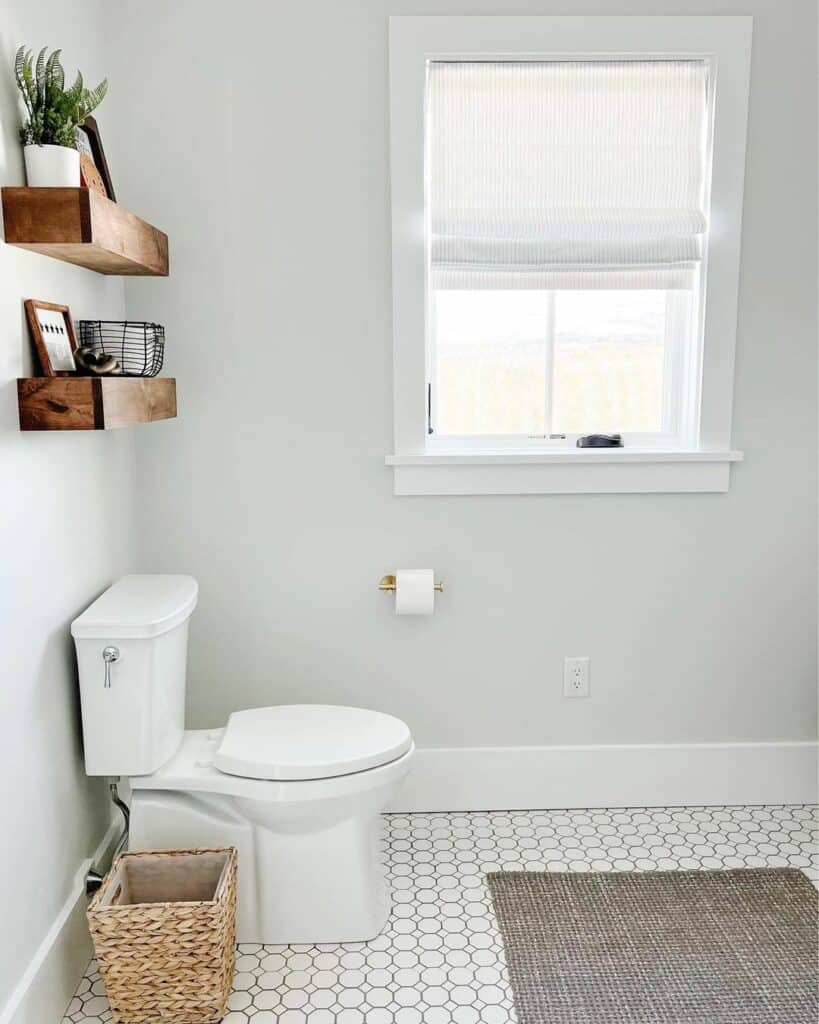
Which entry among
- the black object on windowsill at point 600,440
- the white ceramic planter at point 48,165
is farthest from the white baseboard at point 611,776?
the white ceramic planter at point 48,165

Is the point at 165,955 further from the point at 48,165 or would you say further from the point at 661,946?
the point at 48,165

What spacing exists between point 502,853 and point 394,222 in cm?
168

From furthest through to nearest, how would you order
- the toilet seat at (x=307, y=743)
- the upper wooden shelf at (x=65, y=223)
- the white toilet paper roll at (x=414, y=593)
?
the white toilet paper roll at (x=414, y=593)
the toilet seat at (x=307, y=743)
the upper wooden shelf at (x=65, y=223)

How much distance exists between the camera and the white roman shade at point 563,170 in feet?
7.93

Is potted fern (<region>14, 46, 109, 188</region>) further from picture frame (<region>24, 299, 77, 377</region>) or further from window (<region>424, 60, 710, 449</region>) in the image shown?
window (<region>424, 60, 710, 449</region>)

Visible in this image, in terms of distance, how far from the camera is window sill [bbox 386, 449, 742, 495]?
2535 mm

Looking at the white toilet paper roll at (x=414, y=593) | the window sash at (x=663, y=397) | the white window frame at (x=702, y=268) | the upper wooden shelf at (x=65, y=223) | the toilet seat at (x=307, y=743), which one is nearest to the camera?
the upper wooden shelf at (x=65, y=223)

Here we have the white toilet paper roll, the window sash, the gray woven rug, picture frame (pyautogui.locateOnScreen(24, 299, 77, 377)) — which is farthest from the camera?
the window sash

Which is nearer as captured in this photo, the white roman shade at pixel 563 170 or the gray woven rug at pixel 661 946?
the gray woven rug at pixel 661 946

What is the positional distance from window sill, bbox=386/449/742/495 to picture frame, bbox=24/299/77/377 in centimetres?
91

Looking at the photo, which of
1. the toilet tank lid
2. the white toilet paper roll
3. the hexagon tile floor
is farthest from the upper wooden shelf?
the hexagon tile floor

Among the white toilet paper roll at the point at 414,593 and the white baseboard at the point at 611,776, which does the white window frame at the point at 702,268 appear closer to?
the white toilet paper roll at the point at 414,593

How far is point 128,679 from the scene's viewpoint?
6.46ft

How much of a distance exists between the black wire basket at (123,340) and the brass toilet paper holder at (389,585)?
87cm
